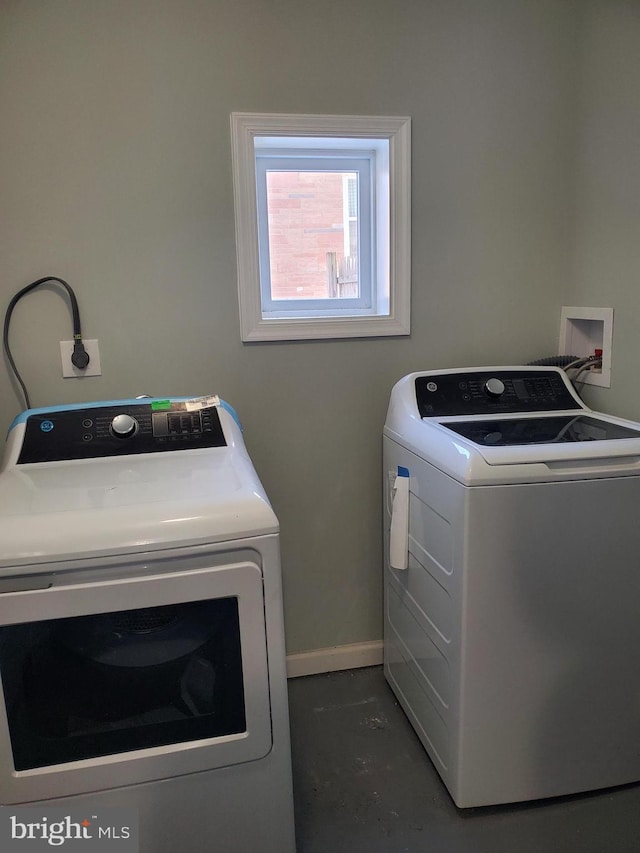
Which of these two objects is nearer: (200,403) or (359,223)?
(200,403)

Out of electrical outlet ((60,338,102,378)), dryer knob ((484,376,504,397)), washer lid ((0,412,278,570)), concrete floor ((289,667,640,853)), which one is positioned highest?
electrical outlet ((60,338,102,378))

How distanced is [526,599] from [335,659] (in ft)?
3.02

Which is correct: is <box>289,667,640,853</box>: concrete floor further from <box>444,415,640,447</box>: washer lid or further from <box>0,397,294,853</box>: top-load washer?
<box>444,415,640,447</box>: washer lid

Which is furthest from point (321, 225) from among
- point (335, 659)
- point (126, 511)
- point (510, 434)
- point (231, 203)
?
point (335, 659)

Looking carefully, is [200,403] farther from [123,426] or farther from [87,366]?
[87,366]

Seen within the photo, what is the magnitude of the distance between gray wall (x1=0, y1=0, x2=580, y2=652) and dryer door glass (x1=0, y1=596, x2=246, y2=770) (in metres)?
0.84

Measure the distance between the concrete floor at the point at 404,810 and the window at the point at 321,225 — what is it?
47.7 inches

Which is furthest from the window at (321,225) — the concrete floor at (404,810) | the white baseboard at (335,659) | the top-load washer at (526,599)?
the concrete floor at (404,810)

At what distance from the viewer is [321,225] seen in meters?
2.12

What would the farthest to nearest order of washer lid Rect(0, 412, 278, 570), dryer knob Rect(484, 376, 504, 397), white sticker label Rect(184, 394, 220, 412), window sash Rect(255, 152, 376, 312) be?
1. window sash Rect(255, 152, 376, 312)
2. dryer knob Rect(484, 376, 504, 397)
3. white sticker label Rect(184, 394, 220, 412)
4. washer lid Rect(0, 412, 278, 570)

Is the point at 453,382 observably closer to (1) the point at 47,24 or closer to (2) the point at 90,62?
(2) the point at 90,62

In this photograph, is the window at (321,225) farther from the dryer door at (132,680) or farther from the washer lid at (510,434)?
the dryer door at (132,680)

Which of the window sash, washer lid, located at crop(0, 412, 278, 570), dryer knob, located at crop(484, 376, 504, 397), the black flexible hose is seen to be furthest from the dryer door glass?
the window sash

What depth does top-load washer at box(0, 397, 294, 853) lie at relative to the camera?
3.64 ft
